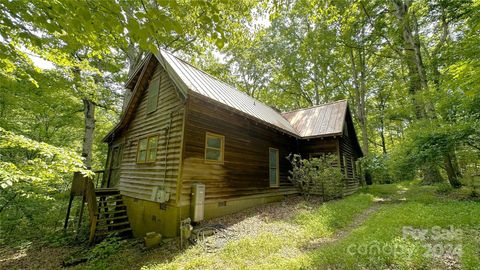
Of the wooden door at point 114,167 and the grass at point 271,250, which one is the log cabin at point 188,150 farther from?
the grass at point 271,250

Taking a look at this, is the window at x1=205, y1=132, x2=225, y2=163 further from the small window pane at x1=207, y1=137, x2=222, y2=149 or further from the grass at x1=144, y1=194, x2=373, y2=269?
the grass at x1=144, y1=194, x2=373, y2=269

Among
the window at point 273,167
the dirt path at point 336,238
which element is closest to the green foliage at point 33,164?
the dirt path at point 336,238

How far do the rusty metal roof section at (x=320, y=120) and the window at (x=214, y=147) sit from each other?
6420 mm

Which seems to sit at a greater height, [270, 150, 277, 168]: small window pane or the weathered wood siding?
the weathered wood siding

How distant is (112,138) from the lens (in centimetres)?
1273

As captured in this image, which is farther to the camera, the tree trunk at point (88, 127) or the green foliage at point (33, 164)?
the tree trunk at point (88, 127)

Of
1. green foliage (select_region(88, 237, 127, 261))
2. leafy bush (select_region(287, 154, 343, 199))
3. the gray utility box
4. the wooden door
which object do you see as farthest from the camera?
the wooden door

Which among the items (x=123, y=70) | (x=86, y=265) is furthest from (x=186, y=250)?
(x=123, y=70)

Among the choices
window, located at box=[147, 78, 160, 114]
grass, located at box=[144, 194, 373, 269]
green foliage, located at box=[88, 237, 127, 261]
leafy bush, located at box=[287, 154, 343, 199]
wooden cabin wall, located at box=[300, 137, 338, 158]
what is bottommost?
green foliage, located at box=[88, 237, 127, 261]

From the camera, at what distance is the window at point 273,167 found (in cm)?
1101

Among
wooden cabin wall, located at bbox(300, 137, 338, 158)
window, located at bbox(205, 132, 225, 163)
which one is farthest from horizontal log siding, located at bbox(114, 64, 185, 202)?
wooden cabin wall, located at bbox(300, 137, 338, 158)

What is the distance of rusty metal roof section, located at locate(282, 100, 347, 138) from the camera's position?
12.6 meters

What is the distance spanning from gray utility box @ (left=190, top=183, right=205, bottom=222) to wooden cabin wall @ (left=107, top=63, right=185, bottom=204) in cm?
63

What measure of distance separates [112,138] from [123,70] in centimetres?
674
